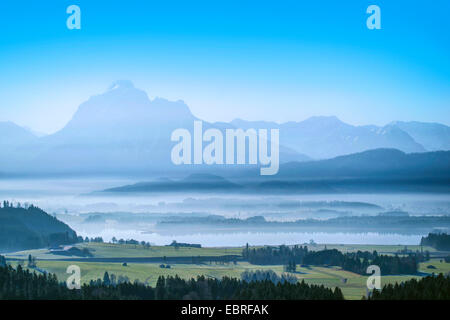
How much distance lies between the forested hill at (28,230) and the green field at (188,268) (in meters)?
0.38

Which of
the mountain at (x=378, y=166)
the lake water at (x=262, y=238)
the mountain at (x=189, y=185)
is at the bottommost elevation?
the lake water at (x=262, y=238)

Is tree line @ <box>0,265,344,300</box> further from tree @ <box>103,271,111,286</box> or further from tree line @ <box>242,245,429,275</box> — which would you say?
tree line @ <box>242,245,429,275</box>

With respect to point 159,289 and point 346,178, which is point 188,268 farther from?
point 346,178

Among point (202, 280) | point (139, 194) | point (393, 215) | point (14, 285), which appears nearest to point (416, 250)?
point (393, 215)

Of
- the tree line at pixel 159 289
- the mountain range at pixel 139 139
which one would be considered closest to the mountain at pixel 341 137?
the mountain range at pixel 139 139

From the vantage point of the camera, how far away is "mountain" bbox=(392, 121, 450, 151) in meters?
21.1

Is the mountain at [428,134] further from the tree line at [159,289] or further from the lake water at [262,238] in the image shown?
the tree line at [159,289]

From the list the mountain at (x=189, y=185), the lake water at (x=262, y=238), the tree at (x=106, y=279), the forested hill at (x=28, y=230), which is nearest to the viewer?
the tree at (x=106, y=279)

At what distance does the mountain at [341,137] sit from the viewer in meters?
21.1

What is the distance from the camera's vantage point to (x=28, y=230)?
801 inches

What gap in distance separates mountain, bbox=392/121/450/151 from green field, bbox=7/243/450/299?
416cm

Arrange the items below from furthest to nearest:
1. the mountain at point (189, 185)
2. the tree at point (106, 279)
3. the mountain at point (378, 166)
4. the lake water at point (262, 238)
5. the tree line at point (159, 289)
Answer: the mountain at point (378, 166) → the lake water at point (262, 238) → the mountain at point (189, 185) → the tree at point (106, 279) → the tree line at point (159, 289)
